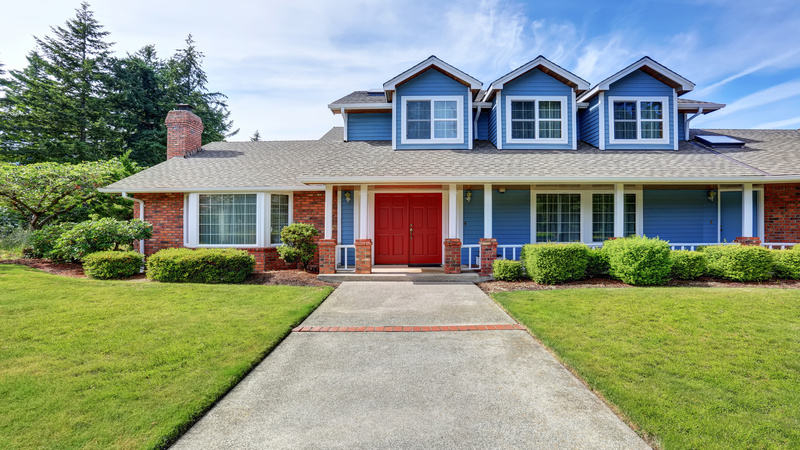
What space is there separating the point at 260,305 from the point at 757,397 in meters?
6.60

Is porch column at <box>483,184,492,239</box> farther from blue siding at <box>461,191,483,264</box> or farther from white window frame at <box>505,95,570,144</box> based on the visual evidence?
white window frame at <box>505,95,570,144</box>

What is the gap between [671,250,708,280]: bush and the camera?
7910mm

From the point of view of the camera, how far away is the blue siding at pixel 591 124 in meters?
11.0

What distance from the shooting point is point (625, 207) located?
1060 cm

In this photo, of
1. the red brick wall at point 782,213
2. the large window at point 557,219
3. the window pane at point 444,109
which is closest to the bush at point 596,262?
the large window at point 557,219

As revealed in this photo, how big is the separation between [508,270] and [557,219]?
3538 millimetres

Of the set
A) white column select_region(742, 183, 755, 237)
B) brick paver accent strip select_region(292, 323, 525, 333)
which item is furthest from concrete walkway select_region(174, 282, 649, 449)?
white column select_region(742, 183, 755, 237)

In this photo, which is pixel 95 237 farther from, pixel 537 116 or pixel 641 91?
pixel 641 91

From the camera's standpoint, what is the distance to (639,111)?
35.6 ft

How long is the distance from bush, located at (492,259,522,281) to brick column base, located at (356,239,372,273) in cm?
333

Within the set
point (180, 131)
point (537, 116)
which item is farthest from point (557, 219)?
point (180, 131)

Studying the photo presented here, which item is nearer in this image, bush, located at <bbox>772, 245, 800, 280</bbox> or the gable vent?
bush, located at <bbox>772, 245, 800, 280</bbox>

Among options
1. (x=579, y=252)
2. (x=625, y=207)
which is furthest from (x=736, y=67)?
(x=579, y=252)

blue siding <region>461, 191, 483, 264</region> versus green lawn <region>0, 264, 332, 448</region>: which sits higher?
blue siding <region>461, 191, 483, 264</region>
